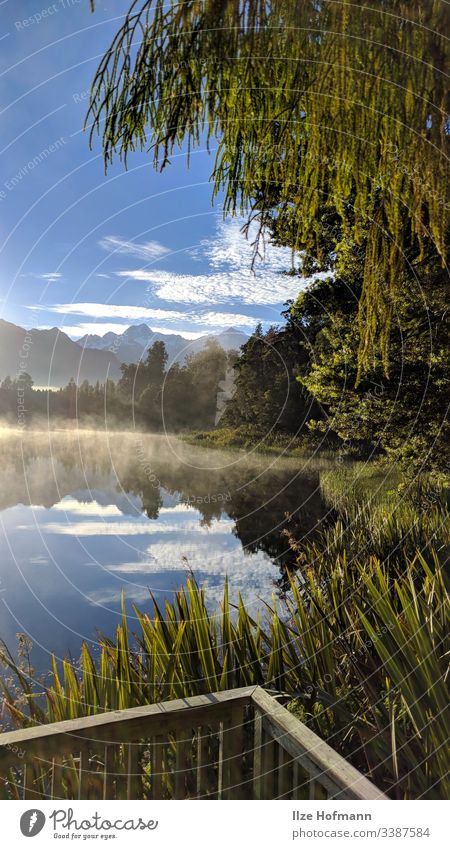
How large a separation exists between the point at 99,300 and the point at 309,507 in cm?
791

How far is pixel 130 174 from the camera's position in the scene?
3049 millimetres

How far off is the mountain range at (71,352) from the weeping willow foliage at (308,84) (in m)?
1.20

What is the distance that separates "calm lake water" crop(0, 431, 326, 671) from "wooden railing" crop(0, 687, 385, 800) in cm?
159

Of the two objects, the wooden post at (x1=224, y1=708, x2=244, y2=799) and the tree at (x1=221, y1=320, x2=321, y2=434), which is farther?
the tree at (x1=221, y1=320, x2=321, y2=434)

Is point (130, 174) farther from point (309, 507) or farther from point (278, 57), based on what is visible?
point (309, 507)

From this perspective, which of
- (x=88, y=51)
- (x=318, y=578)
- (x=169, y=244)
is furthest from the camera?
(x=318, y=578)

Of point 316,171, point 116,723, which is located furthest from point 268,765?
point 316,171

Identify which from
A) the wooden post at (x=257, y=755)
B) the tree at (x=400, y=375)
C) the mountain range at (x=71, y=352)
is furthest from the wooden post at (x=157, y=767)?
the tree at (x=400, y=375)

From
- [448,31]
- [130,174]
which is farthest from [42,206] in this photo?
[448,31]

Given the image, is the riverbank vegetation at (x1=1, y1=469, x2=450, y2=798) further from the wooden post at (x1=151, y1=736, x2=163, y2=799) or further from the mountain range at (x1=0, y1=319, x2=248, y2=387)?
the mountain range at (x1=0, y1=319, x2=248, y2=387)

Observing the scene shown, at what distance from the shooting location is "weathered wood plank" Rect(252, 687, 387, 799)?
1233 millimetres

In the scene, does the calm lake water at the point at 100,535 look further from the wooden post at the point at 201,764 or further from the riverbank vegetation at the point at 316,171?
the wooden post at the point at 201,764

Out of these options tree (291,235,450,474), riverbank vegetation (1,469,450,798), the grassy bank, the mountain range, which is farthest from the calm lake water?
tree (291,235,450,474)

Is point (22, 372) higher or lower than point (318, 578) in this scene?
higher
